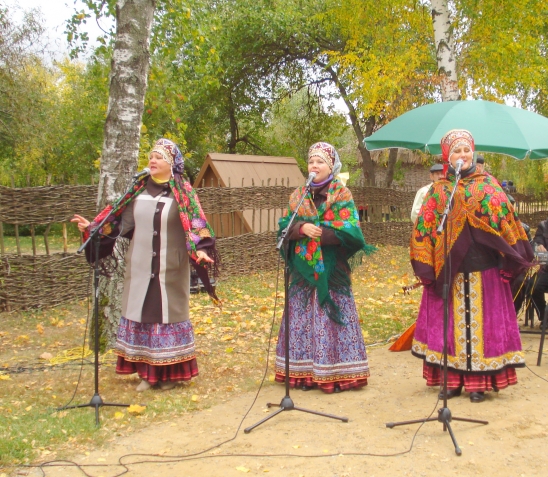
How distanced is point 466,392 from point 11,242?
2185 centimetres

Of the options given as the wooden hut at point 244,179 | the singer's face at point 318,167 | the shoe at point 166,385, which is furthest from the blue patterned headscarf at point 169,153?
the wooden hut at point 244,179

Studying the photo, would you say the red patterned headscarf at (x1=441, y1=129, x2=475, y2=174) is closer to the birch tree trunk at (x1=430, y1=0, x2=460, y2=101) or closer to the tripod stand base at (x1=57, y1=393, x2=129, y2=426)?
the tripod stand base at (x1=57, y1=393, x2=129, y2=426)

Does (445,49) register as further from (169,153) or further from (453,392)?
(453,392)

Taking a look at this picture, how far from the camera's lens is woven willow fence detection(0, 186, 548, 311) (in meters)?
8.80

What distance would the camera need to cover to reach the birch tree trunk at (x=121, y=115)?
21.7 ft

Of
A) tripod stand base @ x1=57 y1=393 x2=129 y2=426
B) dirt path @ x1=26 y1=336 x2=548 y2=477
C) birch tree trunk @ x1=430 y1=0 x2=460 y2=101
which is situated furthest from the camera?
birch tree trunk @ x1=430 y1=0 x2=460 y2=101

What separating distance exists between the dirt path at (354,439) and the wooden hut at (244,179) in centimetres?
712

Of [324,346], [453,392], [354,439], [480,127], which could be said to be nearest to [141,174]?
[324,346]

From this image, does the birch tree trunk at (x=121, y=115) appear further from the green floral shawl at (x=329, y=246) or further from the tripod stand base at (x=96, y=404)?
the green floral shawl at (x=329, y=246)

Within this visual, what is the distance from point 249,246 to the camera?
12359 mm

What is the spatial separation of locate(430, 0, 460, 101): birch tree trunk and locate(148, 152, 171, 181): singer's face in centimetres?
686

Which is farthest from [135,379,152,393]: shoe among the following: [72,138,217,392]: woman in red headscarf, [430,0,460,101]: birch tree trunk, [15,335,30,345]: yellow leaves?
[430,0,460,101]: birch tree trunk

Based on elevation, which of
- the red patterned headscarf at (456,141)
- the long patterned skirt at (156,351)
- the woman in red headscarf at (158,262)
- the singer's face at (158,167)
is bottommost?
the long patterned skirt at (156,351)

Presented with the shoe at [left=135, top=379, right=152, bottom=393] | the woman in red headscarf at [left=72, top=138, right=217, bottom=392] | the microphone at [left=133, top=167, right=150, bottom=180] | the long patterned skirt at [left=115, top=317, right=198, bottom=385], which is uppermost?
the microphone at [left=133, top=167, right=150, bottom=180]
